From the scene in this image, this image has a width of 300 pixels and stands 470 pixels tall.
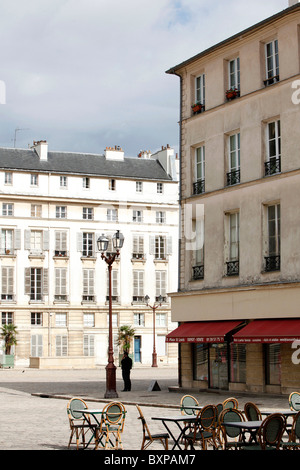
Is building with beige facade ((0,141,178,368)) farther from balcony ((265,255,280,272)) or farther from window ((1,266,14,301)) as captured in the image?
balcony ((265,255,280,272))

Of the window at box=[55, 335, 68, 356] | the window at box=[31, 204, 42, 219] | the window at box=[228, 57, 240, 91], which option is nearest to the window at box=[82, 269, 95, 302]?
the window at box=[55, 335, 68, 356]

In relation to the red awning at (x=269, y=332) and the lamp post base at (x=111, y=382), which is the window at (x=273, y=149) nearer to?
the red awning at (x=269, y=332)

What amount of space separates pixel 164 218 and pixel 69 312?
1091 centimetres

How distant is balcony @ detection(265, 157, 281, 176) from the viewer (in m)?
25.5

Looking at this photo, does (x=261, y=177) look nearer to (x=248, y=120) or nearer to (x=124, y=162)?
(x=248, y=120)

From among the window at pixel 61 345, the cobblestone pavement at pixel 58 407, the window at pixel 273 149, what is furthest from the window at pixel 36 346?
the window at pixel 273 149

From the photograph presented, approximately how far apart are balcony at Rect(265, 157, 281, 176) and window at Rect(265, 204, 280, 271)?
3.47 feet

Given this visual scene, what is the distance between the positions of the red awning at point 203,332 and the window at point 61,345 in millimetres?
34842

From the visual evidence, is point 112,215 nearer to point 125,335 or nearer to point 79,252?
point 79,252

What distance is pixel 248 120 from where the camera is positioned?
26.7 metres

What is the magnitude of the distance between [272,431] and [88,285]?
175 feet

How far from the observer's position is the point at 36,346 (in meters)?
61.8

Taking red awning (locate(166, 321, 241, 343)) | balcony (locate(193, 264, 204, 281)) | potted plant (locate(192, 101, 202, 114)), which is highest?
potted plant (locate(192, 101, 202, 114))

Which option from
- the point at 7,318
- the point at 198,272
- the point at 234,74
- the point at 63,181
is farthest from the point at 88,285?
the point at 234,74
